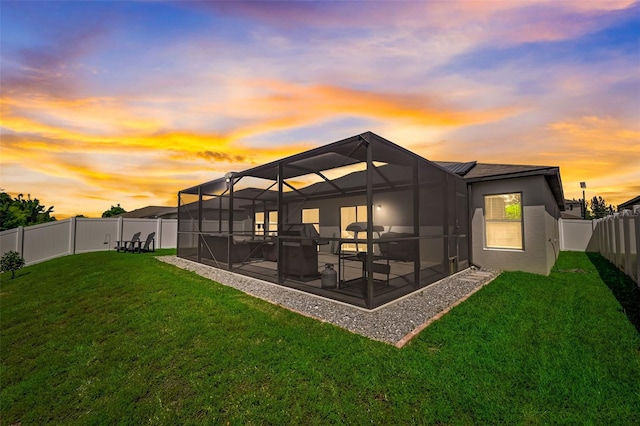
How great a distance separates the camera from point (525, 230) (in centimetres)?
738

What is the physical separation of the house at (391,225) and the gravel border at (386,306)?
0.72 ft

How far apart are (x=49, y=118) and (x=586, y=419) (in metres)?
11.2

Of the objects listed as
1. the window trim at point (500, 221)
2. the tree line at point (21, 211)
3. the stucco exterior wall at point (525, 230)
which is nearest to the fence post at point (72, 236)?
the tree line at point (21, 211)

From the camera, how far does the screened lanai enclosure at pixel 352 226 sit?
205 inches

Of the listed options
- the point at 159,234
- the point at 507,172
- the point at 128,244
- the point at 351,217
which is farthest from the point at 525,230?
the point at 128,244

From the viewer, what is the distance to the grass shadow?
4.14 metres

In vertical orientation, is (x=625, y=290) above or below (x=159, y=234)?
below

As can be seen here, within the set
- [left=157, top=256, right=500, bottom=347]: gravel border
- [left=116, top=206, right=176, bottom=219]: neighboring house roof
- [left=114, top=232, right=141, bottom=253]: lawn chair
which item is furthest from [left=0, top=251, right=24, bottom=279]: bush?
[left=116, top=206, right=176, bottom=219]: neighboring house roof

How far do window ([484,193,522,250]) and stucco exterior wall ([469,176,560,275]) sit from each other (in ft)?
0.51

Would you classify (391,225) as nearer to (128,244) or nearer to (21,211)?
(128,244)

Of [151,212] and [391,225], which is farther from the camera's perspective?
[151,212]

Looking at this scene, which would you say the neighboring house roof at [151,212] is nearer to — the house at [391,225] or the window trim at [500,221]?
the house at [391,225]

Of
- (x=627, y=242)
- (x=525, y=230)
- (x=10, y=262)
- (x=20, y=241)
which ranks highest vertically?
(x=525, y=230)

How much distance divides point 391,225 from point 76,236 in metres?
14.0
